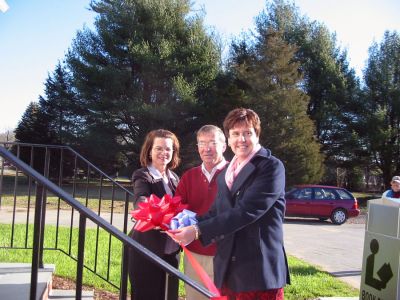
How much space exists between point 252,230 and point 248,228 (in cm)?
3

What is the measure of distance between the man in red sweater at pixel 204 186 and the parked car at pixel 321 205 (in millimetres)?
12188

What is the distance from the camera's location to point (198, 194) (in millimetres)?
3275

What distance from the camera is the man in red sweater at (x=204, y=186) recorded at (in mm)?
3260

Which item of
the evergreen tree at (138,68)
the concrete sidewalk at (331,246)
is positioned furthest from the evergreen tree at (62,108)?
the concrete sidewalk at (331,246)

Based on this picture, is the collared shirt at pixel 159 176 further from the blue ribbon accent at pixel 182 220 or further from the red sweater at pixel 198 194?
the blue ribbon accent at pixel 182 220

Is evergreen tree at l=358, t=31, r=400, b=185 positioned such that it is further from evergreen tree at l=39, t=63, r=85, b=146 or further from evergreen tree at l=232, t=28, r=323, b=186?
evergreen tree at l=39, t=63, r=85, b=146

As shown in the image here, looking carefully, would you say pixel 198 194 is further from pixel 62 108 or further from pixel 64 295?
pixel 62 108

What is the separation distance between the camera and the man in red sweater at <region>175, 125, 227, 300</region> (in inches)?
128

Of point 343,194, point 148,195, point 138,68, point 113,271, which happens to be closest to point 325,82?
point 138,68

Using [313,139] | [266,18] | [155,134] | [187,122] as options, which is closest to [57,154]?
[187,122]

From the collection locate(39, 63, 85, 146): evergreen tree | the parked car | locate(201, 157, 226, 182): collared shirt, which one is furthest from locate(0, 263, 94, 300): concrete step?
locate(39, 63, 85, 146): evergreen tree

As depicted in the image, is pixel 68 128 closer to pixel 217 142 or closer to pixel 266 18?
pixel 266 18

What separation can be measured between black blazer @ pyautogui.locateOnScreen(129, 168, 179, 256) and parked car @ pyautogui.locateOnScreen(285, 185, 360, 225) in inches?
489

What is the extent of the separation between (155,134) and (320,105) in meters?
27.8
